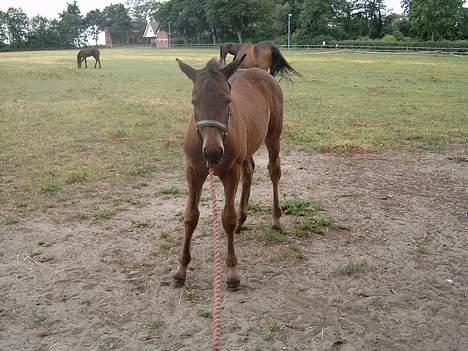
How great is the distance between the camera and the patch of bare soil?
3.29 meters

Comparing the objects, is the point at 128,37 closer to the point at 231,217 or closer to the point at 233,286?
the point at 231,217

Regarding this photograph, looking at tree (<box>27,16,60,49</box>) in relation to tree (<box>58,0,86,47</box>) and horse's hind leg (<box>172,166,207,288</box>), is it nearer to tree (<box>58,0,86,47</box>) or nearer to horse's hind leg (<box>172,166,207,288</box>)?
tree (<box>58,0,86,47</box>)

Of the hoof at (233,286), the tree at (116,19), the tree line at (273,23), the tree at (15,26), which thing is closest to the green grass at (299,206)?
the hoof at (233,286)

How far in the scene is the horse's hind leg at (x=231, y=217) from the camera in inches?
154

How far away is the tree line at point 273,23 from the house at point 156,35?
8.97 feet

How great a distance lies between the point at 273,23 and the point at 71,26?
4637 centimetres

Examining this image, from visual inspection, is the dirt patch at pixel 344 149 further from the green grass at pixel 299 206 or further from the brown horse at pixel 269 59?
the green grass at pixel 299 206

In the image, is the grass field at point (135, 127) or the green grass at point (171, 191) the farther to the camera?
the grass field at point (135, 127)

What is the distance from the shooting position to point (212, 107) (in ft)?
10.9

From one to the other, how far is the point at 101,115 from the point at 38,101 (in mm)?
3956

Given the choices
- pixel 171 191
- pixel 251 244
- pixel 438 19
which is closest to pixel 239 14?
pixel 438 19

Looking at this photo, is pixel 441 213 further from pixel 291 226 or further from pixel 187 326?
pixel 187 326

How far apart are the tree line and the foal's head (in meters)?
61.4

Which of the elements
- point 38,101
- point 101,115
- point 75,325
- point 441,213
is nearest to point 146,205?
point 75,325
